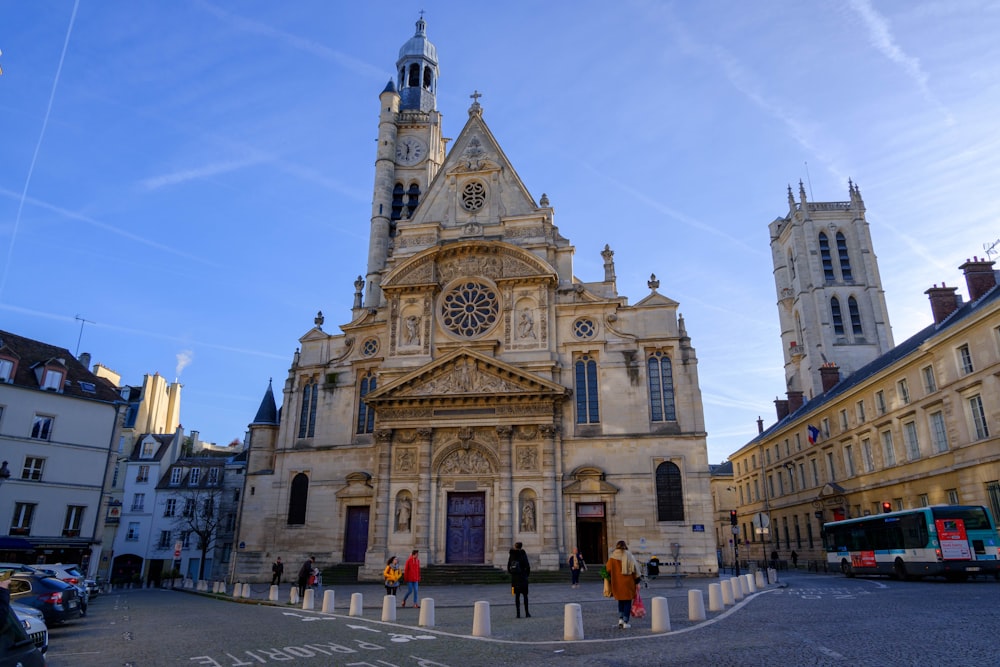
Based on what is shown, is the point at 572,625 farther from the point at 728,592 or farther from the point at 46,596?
the point at 46,596

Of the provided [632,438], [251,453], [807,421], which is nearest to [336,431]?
[251,453]

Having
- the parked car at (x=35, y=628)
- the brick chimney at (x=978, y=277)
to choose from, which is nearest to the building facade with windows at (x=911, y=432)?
the brick chimney at (x=978, y=277)

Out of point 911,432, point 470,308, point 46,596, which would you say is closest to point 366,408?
point 470,308

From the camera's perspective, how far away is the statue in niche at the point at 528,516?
2894cm

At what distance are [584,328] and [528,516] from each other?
946 centimetres

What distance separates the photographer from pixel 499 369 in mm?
30547

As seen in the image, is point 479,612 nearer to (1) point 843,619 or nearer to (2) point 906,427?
(1) point 843,619

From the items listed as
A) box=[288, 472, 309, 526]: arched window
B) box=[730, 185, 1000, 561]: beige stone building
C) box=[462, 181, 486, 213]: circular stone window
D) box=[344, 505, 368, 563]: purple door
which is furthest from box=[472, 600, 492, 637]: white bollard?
box=[462, 181, 486, 213]: circular stone window

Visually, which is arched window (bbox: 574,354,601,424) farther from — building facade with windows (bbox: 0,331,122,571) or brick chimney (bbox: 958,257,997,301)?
building facade with windows (bbox: 0,331,122,571)

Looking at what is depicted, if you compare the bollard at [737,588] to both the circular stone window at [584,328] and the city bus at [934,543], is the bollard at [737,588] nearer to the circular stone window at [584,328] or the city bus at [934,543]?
A: the city bus at [934,543]

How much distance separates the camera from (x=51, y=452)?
31375 mm

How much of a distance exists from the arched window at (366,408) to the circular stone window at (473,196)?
10.6m

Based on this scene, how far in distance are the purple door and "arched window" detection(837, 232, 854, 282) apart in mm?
54939

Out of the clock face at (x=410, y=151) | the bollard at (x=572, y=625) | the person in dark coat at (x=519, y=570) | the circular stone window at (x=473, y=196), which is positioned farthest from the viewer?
the clock face at (x=410, y=151)
